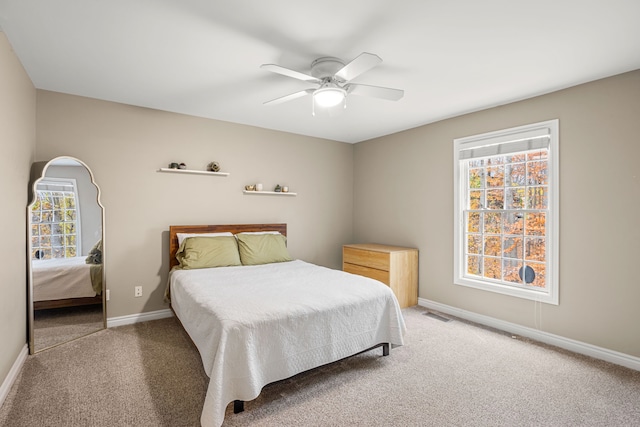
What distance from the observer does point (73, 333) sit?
10.2ft

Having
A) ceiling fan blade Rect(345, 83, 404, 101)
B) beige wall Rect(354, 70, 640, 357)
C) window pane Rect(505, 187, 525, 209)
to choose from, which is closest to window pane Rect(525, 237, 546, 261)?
beige wall Rect(354, 70, 640, 357)

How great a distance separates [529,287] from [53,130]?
5.09 metres

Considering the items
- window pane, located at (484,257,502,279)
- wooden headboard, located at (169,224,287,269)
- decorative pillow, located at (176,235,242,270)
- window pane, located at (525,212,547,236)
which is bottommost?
window pane, located at (484,257,502,279)

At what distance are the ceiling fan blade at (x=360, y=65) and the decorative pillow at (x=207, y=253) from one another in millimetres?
2292

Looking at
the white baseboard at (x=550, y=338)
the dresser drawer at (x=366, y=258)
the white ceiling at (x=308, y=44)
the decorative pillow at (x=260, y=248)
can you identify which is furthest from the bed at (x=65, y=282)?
the white baseboard at (x=550, y=338)

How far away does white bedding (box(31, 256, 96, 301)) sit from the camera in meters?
2.86

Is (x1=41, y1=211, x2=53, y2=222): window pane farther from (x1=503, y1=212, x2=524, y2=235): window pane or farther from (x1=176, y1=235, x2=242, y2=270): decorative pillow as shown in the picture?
Answer: (x1=503, y1=212, x2=524, y2=235): window pane

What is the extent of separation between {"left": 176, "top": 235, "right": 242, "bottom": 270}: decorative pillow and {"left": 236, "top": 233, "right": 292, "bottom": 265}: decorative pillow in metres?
0.12

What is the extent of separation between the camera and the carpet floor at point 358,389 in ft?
6.45

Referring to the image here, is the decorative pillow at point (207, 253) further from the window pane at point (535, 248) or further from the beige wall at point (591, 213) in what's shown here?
the window pane at point (535, 248)

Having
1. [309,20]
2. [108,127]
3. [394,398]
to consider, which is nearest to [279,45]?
[309,20]

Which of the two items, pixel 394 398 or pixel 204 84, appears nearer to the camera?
pixel 394 398

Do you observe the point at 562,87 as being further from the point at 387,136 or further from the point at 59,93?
the point at 59,93

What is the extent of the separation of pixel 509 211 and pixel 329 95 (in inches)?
95.0
